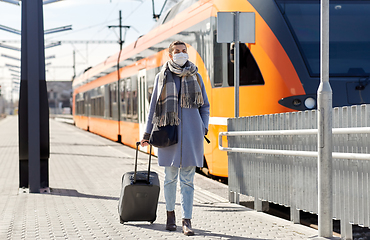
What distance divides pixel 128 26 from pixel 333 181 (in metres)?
36.6

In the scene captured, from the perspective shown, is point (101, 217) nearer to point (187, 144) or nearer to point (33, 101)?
point (187, 144)

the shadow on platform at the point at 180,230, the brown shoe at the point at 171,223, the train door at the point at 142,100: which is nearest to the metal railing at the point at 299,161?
the shadow on platform at the point at 180,230

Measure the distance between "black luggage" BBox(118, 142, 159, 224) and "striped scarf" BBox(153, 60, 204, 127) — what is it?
0.47 metres

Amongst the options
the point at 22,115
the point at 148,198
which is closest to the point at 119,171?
the point at 22,115

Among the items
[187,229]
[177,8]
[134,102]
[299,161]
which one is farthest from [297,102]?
[134,102]

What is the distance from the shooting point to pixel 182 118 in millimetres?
4977

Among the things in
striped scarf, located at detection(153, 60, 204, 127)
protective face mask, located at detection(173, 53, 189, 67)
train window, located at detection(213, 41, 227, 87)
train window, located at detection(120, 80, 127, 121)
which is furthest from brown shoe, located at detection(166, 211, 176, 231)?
train window, located at detection(120, 80, 127, 121)

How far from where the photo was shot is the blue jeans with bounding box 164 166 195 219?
4945 millimetres

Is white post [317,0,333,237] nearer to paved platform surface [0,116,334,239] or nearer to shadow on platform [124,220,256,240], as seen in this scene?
paved platform surface [0,116,334,239]

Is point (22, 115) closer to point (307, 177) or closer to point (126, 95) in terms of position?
point (307, 177)

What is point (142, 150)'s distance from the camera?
1549 cm

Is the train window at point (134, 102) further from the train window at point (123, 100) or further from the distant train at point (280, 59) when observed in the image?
the distant train at point (280, 59)

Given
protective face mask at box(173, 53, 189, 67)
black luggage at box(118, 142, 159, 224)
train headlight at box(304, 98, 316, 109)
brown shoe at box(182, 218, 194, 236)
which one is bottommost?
brown shoe at box(182, 218, 194, 236)

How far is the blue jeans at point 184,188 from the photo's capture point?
4945 mm
